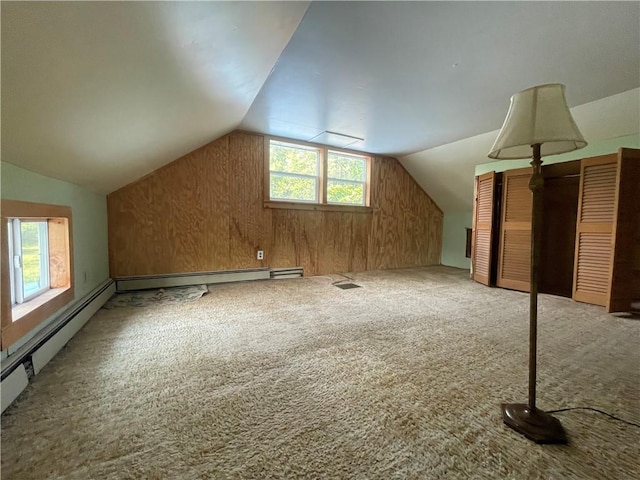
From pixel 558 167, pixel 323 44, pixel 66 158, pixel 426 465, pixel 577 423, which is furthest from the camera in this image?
pixel 558 167

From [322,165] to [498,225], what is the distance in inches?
111

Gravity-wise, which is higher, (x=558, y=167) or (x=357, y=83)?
(x=357, y=83)

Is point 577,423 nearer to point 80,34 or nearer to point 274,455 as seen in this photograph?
point 274,455

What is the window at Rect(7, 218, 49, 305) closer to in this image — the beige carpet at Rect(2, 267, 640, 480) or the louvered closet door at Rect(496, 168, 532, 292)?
the beige carpet at Rect(2, 267, 640, 480)

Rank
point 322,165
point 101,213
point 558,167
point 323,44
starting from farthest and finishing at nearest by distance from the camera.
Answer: point 322,165, point 558,167, point 101,213, point 323,44

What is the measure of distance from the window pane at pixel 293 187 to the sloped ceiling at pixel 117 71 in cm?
173

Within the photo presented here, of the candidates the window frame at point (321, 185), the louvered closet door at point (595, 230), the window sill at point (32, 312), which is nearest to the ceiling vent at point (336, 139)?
the window frame at point (321, 185)

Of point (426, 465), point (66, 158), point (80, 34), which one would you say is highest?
point (80, 34)

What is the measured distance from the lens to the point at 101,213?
3.03 m

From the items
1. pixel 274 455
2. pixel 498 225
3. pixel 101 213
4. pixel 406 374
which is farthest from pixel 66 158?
pixel 498 225

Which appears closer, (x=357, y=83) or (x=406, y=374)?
(x=406, y=374)

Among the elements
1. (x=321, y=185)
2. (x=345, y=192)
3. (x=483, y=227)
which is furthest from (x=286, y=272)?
(x=483, y=227)

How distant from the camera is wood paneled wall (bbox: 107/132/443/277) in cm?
337

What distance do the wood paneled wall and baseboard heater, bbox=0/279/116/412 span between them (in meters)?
1.05
